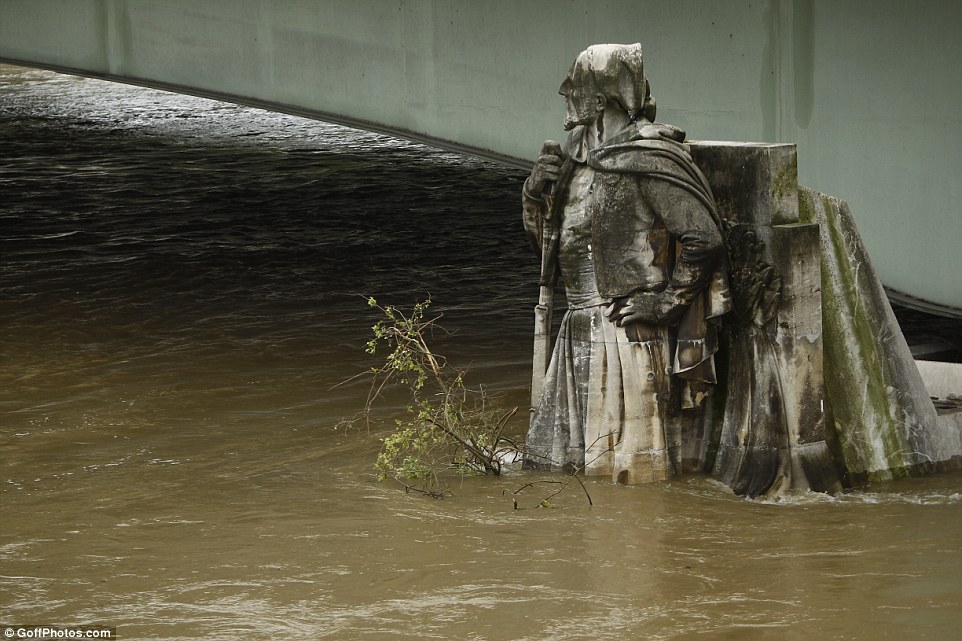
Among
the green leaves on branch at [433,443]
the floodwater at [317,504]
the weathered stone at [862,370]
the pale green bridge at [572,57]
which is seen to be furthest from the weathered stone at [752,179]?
the pale green bridge at [572,57]

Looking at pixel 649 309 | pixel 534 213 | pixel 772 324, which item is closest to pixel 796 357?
pixel 772 324

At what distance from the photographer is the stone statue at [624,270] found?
296 inches

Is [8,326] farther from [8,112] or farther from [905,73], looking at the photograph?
[8,112]

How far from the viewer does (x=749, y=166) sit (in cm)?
769

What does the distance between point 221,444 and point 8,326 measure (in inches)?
182

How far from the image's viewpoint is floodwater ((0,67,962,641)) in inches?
240

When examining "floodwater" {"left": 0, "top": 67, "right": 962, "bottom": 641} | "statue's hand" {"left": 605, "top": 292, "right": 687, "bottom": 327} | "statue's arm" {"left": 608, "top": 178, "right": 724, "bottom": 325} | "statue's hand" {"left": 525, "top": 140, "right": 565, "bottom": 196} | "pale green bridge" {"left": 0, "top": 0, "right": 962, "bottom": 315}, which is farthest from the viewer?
"pale green bridge" {"left": 0, "top": 0, "right": 962, "bottom": 315}

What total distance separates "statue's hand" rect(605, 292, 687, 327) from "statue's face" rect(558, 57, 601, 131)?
3.09 ft

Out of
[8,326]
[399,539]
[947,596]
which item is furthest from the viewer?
[8,326]

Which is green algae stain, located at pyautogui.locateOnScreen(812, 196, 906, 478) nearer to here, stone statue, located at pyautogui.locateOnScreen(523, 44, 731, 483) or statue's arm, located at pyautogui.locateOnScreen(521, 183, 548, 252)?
stone statue, located at pyautogui.locateOnScreen(523, 44, 731, 483)

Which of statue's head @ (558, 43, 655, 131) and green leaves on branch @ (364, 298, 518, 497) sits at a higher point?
statue's head @ (558, 43, 655, 131)

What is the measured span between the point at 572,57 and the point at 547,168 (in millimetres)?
4726

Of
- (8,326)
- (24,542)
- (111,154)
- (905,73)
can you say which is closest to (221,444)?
(24,542)

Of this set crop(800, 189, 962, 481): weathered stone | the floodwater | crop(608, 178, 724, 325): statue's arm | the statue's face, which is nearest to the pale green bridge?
the floodwater
